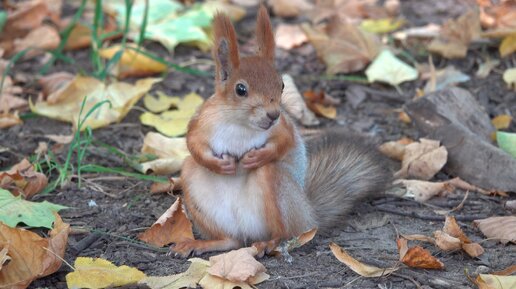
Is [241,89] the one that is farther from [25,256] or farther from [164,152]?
[164,152]

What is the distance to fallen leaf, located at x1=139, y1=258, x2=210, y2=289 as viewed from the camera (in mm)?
2500

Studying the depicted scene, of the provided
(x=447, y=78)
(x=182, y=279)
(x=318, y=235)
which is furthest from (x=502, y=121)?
(x=182, y=279)

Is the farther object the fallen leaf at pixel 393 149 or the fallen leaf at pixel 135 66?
the fallen leaf at pixel 135 66

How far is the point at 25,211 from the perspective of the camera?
114 inches

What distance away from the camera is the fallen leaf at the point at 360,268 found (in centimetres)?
261

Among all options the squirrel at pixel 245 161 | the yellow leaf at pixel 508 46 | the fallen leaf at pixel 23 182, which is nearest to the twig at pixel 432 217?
the squirrel at pixel 245 161

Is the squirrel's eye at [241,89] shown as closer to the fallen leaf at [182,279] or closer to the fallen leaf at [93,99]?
the fallen leaf at [182,279]

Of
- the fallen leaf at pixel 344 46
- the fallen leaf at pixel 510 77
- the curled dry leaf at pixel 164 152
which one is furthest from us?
the fallen leaf at pixel 344 46

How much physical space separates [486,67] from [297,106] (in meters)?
1.10

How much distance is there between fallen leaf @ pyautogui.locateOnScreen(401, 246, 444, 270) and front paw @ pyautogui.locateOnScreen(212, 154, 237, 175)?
60 cm

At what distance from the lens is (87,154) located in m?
3.64

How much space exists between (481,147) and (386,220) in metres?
0.58

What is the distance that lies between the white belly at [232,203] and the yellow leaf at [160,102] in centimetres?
123

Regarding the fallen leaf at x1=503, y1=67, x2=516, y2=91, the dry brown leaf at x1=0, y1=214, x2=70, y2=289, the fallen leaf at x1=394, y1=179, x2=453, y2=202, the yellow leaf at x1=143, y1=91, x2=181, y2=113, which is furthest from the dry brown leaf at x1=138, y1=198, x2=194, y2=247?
the fallen leaf at x1=503, y1=67, x2=516, y2=91
